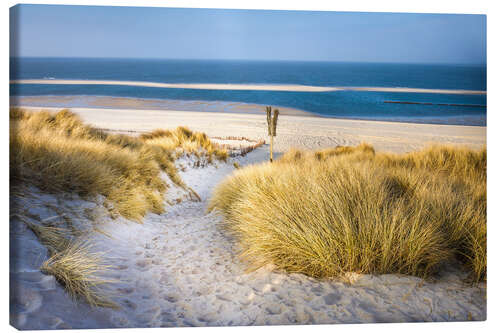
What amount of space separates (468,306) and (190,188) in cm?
346

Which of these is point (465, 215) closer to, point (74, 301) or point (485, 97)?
point (485, 97)

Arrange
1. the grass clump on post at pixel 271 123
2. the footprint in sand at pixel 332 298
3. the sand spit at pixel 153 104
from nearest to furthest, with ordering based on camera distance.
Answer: the footprint in sand at pixel 332 298 < the sand spit at pixel 153 104 < the grass clump on post at pixel 271 123

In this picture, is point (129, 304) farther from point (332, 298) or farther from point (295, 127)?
point (295, 127)

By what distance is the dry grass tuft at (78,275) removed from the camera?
2.04 metres

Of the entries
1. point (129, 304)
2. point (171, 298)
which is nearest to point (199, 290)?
point (171, 298)

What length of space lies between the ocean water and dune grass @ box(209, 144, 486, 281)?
357 mm

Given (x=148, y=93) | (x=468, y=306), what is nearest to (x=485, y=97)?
(x=468, y=306)

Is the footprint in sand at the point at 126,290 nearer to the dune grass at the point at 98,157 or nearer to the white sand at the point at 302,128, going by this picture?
the dune grass at the point at 98,157

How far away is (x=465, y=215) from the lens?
2.60m

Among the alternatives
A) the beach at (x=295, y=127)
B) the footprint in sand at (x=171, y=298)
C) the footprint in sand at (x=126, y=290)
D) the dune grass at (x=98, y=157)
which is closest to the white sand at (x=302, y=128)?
the beach at (x=295, y=127)

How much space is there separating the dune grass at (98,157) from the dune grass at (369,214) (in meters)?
1.13

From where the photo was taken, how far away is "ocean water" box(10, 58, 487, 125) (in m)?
3.04

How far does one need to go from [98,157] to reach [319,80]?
2.35 meters

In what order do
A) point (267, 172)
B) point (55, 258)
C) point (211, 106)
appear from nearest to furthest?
point (55, 258) → point (267, 172) → point (211, 106)
